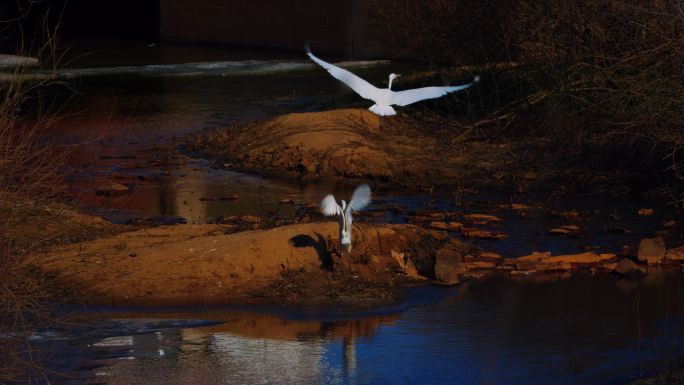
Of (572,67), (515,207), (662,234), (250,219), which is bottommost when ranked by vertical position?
(662,234)

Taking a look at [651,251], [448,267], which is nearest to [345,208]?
[448,267]

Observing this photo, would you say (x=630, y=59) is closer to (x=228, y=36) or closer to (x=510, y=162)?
(x=510, y=162)

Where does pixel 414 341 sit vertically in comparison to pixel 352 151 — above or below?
below

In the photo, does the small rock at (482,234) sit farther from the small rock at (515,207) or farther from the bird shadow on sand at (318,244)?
the bird shadow on sand at (318,244)

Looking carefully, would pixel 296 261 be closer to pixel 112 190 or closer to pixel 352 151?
pixel 112 190

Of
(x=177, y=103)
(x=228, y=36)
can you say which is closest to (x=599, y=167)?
(x=177, y=103)

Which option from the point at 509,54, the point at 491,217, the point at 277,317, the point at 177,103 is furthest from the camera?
the point at 177,103

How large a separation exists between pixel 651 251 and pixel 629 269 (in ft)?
1.35

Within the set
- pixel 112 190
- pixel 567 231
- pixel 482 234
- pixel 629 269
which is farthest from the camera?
pixel 112 190

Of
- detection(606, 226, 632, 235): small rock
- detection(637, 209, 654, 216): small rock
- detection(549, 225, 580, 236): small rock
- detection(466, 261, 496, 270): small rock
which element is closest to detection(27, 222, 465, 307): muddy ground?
detection(466, 261, 496, 270): small rock

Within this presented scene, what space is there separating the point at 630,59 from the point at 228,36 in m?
18.7

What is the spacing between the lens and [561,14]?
1495cm

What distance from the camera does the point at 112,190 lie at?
1351 centimetres

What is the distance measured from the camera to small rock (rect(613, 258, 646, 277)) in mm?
9953
